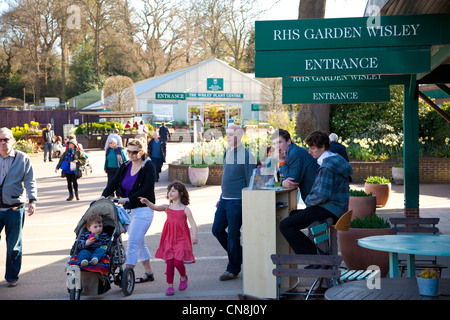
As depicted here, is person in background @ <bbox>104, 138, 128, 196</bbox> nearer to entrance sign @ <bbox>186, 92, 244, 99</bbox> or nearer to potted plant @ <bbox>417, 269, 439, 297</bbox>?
potted plant @ <bbox>417, 269, 439, 297</bbox>

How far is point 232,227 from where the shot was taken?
758 centimetres

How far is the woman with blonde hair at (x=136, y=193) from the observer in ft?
24.0

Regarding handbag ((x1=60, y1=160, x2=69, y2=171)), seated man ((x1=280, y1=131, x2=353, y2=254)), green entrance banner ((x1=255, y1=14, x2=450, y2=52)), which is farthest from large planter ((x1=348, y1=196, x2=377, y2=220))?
handbag ((x1=60, y1=160, x2=69, y2=171))

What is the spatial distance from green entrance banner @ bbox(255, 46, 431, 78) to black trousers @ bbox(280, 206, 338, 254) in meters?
1.53

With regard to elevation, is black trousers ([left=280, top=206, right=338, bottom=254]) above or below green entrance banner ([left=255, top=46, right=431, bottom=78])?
below

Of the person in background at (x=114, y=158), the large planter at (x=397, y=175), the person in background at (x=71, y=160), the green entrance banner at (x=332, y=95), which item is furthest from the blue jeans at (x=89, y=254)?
the large planter at (x=397, y=175)

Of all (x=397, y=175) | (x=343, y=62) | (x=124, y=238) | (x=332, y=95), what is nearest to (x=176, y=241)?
(x=343, y=62)

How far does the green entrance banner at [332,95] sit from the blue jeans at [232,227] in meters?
2.12

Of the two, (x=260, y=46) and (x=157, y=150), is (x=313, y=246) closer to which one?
(x=260, y=46)

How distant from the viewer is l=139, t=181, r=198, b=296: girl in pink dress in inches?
274

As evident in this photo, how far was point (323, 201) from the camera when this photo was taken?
6.52 metres

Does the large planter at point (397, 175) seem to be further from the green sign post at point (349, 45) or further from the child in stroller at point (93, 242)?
the child in stroller at point (93, 242)

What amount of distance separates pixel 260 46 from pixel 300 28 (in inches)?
18.9

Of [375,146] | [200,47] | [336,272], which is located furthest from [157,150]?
[200,47]
